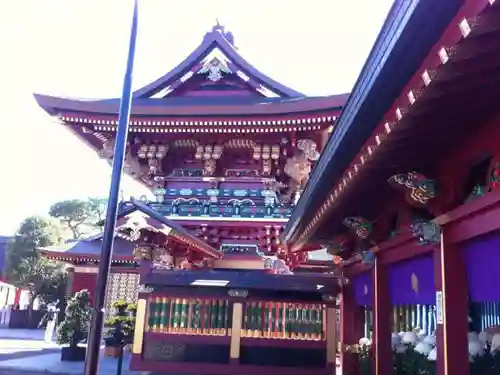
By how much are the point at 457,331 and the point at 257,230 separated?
10741mm

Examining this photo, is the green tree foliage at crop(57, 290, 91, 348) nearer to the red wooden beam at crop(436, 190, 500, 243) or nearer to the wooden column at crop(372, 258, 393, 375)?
the wooden column at crop(372, 258, 393, 375)

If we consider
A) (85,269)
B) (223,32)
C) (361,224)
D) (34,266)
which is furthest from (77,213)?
(361,224)

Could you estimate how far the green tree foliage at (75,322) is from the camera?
15.0m

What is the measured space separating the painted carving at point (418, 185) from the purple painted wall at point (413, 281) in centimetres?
109

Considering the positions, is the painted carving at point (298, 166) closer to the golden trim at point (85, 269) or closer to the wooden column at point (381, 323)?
the wooden column at point (381, 323)

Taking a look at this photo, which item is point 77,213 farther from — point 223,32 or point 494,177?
point 494,177

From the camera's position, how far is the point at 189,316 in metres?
10.1

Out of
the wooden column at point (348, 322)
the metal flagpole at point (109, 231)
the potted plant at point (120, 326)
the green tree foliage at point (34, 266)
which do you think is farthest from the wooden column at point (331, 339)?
the green tree foliage at point (34, 266)

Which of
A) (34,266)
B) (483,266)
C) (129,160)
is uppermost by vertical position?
(129,160)

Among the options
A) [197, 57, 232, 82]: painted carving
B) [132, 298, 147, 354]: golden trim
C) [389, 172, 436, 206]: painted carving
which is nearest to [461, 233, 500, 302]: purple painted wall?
[389, 172, 436, 206]: painted carving

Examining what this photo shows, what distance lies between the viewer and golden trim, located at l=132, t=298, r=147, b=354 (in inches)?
394

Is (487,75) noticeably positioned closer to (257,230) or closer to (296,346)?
(296,346)

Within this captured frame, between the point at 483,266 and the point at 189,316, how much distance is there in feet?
21.6

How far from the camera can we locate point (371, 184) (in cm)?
594
